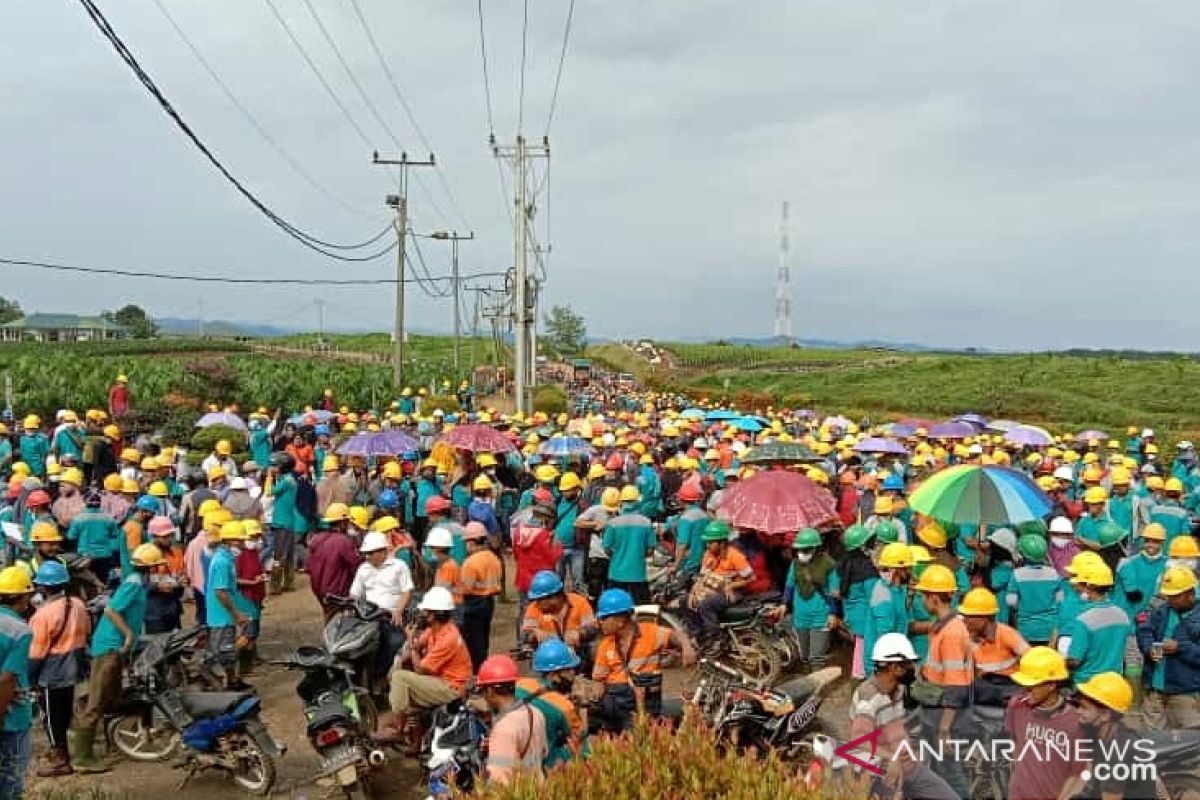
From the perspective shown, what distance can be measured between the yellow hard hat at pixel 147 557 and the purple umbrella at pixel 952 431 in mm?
13340

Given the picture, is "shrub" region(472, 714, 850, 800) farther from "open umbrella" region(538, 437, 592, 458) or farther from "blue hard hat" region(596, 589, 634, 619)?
"open umbrella" region(538, 437, 592, 458)

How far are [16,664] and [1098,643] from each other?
6.87 m

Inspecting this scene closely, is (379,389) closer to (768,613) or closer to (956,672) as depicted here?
(768,613)

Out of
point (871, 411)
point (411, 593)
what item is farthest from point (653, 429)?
point (871, 411)

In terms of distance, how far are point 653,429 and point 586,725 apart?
559 inches

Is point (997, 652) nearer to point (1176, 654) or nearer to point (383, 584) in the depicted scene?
point (1176, 654)

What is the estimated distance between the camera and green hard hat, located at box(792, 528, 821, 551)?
28.2ft

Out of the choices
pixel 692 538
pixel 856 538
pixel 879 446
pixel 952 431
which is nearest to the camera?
pixel 856 538

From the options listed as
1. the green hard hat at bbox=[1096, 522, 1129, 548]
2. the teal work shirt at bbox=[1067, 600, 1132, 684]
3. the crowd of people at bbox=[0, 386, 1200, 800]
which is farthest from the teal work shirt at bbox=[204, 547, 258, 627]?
the green hard hat at bbox=[1096, 522, 1129, 548]

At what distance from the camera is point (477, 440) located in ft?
42.3

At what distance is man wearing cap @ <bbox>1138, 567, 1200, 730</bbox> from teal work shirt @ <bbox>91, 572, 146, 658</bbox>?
759 cm

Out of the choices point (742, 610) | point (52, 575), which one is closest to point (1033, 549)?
point (742, 610)

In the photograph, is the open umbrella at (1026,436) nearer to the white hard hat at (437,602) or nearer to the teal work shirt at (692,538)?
the teal work shirt at (692,538)

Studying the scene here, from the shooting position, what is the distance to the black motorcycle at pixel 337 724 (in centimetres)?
636
